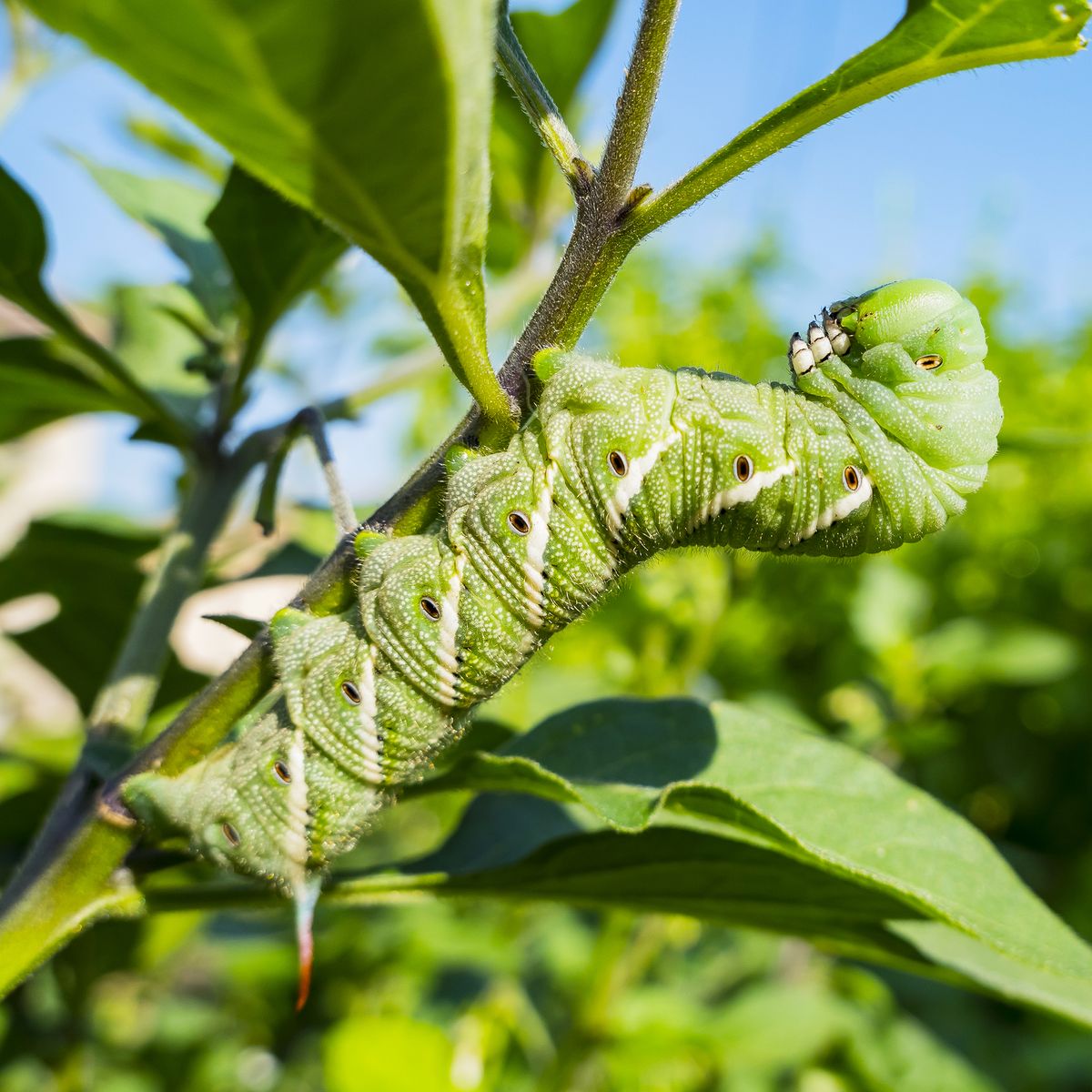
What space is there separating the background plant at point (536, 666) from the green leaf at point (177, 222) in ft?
0.03

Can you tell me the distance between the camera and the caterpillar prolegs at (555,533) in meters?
1.54

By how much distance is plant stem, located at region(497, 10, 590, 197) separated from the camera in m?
1.14

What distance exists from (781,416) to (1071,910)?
2826mm

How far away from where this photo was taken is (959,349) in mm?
1735

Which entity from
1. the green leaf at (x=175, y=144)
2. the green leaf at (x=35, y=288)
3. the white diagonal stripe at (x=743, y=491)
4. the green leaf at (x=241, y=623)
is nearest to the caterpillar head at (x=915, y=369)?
the white diagonal stripe at (x=743, y=491)

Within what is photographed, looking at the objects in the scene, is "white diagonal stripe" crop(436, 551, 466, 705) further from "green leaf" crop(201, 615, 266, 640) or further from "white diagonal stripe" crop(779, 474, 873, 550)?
"white diagonal stripe" crop(779, 474, 873, 550)

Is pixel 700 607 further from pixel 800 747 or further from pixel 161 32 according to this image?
pixel 161 32

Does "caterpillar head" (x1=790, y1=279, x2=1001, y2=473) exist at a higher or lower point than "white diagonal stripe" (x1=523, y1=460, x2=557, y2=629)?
higher

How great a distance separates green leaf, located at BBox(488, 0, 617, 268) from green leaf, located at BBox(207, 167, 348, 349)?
1.69ft

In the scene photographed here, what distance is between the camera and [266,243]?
1.70 m

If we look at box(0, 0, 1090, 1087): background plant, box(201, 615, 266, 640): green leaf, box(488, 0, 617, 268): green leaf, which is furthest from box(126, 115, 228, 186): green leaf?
box(201, 615, 266, 640): green leaf

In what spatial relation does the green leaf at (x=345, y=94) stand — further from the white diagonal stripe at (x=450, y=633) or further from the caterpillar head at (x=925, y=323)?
the caterpillar head at (x=925, y=323)

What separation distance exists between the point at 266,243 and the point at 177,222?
65 cm

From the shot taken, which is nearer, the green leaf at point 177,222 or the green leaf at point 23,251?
the green leaf at point 23,251
